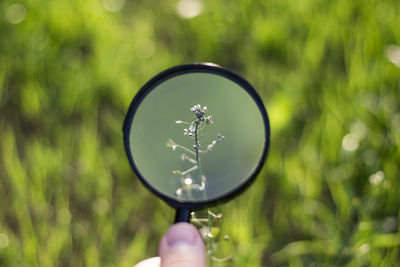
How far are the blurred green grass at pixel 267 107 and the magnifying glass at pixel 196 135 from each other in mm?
414

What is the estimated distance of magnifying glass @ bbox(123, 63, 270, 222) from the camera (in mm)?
1208

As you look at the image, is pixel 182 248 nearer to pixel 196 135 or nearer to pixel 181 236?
pixel 181 236

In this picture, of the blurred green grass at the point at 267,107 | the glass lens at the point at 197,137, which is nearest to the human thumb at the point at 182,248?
the glass lens at the point at 197,137

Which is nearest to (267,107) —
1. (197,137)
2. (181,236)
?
(197,137)

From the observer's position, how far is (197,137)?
1.19 meters

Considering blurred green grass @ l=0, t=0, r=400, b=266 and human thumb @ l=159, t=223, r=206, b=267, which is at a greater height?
blurred green grass @ l=0, t=0, r=400, b=266

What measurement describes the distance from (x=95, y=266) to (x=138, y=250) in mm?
179

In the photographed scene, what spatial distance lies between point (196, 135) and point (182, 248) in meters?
0.33

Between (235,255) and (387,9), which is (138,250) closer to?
(235,255)

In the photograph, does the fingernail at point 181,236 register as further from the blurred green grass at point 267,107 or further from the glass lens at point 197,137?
the blurred green grass at point 267,107

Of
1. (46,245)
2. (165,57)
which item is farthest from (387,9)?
(46,245)

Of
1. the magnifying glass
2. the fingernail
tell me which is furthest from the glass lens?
the fingernail

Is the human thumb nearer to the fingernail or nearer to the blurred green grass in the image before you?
the fingernail

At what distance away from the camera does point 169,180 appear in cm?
124
